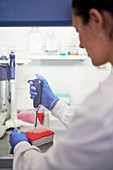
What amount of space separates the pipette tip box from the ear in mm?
840

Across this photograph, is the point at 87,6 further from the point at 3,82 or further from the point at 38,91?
the point at 3,82

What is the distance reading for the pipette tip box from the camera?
119 cm

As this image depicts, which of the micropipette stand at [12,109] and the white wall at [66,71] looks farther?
the white wall at [66,71]

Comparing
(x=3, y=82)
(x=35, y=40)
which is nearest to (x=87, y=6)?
(x=3, y=82)

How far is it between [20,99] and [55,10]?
2.74 ft

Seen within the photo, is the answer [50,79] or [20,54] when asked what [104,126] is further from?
[50,79]

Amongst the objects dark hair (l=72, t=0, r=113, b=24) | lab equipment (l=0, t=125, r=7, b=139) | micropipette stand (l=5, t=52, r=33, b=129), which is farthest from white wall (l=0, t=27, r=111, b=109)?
dark hair (l=72, t=0, r=113, b=24)

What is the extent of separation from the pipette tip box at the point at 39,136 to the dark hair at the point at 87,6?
0.83m

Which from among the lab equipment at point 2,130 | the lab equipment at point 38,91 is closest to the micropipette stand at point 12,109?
the lab equipment at point 2,130

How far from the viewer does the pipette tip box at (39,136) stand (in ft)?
3.91

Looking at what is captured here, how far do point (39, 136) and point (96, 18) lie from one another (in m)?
0.87

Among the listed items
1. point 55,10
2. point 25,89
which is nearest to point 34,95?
point 25,89

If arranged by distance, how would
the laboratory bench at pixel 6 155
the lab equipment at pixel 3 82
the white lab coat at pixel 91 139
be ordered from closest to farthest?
the white lab coat at pixel 91 139 → the laboratory bench at pixel 6 155 → the lab equipment at pixel 3 82

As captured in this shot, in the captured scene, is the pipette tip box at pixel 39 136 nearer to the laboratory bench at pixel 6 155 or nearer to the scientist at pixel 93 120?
the laboratory bench at pixel 6 155
